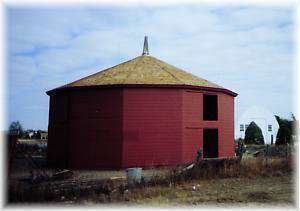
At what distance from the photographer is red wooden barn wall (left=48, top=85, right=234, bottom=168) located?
655 inches

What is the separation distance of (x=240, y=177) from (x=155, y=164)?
5.21 m

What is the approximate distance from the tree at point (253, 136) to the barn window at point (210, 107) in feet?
58.5

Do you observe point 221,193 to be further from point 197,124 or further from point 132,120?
point 197,124

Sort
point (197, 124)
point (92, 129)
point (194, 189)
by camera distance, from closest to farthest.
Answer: point (194, 189)
point (92, 129)
point (197, 124)

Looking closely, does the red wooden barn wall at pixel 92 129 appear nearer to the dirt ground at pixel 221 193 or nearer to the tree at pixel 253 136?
the dirt ground at pixel 221 193

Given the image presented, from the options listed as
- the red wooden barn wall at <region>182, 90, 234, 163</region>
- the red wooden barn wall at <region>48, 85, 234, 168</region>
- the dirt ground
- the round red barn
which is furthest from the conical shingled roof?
the dirt ground

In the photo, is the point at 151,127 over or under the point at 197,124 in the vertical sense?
under

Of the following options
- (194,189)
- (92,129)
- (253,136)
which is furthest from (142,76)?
(253,136)

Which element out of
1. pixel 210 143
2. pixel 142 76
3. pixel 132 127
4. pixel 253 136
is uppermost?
pixel 142 76

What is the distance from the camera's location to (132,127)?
655 inches

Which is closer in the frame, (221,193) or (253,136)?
(221,193)

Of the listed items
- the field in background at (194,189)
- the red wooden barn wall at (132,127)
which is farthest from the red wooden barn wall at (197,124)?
the field in background at (194,189)

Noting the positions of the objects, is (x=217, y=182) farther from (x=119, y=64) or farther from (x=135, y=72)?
(x=119, y=64)

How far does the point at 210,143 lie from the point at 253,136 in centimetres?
1867
